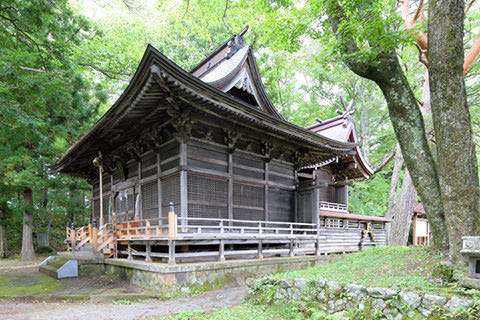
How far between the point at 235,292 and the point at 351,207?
18.5 metres

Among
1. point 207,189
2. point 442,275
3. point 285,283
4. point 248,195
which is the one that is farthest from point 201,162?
point 442,275

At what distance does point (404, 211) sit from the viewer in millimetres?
15453

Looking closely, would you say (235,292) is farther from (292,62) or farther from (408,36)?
(292,62)

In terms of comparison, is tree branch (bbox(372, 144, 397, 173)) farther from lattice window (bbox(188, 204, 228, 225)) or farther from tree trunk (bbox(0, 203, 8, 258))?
tree trunk (bbox(0, 203, 8, 258))

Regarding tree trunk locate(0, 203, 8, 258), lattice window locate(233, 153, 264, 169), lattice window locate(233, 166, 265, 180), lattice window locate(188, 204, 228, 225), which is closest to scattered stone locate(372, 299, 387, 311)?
lattice window locate(188, 204, 228, 225)

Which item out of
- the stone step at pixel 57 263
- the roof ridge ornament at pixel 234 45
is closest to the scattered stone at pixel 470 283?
the roof ridge ornament at pixel 234 45

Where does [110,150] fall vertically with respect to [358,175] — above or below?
above

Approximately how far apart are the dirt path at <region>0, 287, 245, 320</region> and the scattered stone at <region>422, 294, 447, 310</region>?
4196mm

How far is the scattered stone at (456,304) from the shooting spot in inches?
172

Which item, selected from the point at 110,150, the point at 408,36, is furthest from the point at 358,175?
the point at 110,150

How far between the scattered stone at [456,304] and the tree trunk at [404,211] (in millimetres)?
11674

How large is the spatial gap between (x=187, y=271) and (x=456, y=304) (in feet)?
20.0

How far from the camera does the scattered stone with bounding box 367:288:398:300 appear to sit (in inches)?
196

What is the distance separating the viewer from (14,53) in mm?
9242
